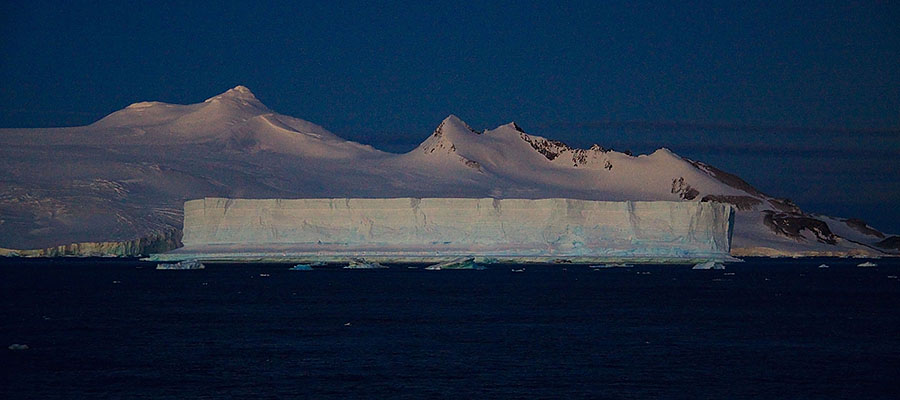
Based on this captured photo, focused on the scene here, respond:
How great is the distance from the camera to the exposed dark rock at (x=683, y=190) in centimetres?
10494

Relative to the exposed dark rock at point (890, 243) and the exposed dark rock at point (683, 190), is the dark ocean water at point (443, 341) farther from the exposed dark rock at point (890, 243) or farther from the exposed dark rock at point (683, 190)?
the exposed dark rock at point (890, 243)

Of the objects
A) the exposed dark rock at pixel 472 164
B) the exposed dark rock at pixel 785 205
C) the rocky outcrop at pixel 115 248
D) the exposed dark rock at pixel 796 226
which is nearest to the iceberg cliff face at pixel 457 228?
the rocky outcrop at pixel 115 248

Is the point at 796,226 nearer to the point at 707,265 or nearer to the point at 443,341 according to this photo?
the point at 707,265

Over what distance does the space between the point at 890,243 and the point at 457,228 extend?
60.5m

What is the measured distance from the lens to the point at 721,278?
5891 centimetres

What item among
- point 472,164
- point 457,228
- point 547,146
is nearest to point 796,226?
point 547,146

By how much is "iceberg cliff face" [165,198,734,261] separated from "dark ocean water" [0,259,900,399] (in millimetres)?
17906

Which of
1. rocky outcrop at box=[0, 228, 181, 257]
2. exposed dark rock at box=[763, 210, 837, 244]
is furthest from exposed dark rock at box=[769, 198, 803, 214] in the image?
rocky outcrop at box=[0, 228, 181, 257]

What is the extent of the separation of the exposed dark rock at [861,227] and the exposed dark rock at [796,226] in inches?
324

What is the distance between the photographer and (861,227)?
116 metres

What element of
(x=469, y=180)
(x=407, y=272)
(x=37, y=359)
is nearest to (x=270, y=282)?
(x=407, y=272)

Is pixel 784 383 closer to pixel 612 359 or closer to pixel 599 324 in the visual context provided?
pixel 612 359

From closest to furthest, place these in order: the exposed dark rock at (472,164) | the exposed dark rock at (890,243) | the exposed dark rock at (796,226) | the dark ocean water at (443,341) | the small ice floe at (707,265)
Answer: the dark ocean water at (443,341)
the small ice floe at (707,265)
the exposed dark rock at (472,164)
the exposed dark rock at (796,226)
the exposed dark rock at (890,243)

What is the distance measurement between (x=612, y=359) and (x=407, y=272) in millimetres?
38090
